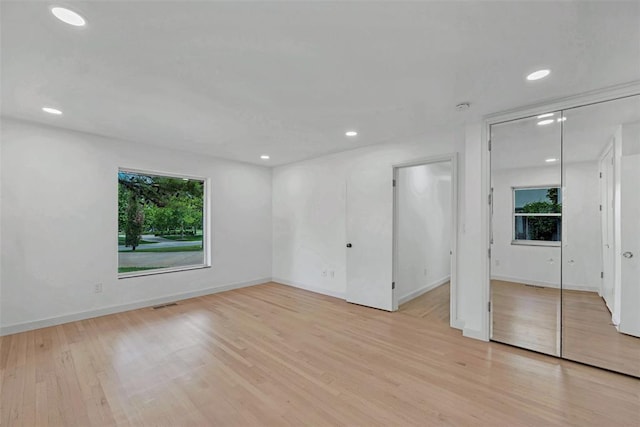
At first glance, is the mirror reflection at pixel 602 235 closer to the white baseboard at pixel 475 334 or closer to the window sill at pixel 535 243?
the window sill at pixel 535 243

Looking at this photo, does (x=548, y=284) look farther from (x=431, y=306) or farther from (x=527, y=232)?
(x=431, y=306)

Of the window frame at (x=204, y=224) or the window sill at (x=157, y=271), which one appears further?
the window frame at (x=204, y=224)

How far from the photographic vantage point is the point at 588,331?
2.72 meters

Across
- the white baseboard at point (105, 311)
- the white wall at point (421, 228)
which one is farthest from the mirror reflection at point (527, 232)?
the white baseboard at point (105, 311)

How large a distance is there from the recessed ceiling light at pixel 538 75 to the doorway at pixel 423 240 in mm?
1298

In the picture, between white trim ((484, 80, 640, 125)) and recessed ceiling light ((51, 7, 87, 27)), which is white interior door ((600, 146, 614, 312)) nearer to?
white trim ((484, 80, 640, 125))

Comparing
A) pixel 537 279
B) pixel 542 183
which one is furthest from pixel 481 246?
pixel 542 183

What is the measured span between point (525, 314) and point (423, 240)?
222 cm

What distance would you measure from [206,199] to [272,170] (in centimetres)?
163

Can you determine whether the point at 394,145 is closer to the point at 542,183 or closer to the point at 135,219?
the point at 542,183

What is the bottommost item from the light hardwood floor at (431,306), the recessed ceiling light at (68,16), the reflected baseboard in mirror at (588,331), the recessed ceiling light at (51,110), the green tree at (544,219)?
the light hardwood floor at (431,306)

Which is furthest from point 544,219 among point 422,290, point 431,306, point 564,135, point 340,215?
point 340,215

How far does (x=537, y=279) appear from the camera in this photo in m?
2.93

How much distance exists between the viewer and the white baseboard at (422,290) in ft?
14.7
